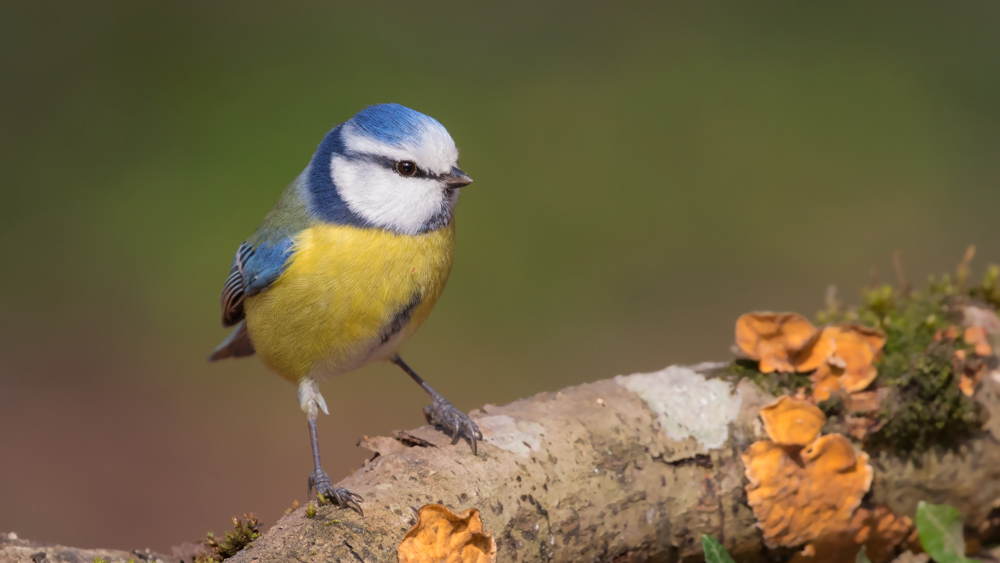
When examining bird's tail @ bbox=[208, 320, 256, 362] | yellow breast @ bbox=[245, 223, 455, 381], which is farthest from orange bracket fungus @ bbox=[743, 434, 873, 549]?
bird's tail @ bbox=[208, 320, 256, 362]

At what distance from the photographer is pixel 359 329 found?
1.82 m

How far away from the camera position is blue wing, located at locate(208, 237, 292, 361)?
6.17 ft

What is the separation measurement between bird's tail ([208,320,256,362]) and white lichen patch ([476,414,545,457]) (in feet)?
3.43

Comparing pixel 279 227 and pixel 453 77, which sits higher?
pixel 453 77

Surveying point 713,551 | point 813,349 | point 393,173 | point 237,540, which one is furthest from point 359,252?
point 813,349

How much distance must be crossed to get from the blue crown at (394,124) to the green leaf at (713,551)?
3.64 feet

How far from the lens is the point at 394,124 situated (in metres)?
1.83

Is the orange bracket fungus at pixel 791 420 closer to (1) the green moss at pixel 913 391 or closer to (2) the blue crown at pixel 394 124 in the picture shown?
(1) the green moss at pixel 913 391

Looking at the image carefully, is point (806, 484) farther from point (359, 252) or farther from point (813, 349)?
point (359, 252)

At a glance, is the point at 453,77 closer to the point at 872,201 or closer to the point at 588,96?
the point at 588,96

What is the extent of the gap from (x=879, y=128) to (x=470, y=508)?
4.77 meters

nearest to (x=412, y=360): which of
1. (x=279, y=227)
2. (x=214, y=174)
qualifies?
(x=214, y=174)

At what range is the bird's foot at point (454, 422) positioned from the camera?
1648mm

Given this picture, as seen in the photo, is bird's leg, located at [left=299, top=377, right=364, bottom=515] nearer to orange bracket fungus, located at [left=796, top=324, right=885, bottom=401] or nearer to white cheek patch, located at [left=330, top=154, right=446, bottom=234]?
white cheek patch, located at [left=330, top=154, right=446, bottom=234]
